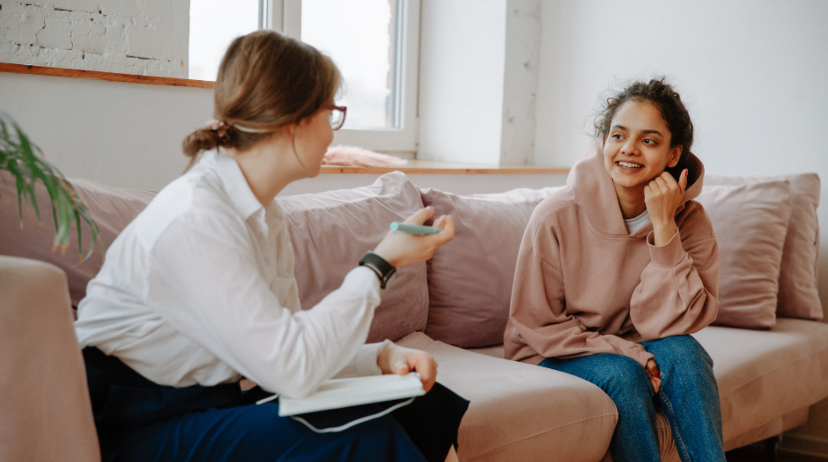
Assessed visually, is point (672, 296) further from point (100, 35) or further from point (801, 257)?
point (100, 35)

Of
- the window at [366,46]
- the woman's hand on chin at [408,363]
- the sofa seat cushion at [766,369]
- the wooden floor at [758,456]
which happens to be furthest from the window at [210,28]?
the wooden floor at [758,456]

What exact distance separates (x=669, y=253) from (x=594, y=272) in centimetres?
18

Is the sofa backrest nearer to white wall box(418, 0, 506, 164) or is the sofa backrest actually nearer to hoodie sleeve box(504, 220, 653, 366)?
hoodie sleeve box(504, 220, 653, 366)

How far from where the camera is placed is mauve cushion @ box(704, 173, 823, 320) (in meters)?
2.11

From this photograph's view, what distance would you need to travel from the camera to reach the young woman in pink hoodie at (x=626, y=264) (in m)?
1.49

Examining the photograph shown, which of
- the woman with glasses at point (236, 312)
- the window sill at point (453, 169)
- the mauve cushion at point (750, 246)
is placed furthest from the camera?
the window sill at point (453, 169)

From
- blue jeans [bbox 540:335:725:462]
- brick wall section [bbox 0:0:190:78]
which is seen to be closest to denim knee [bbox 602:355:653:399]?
blue jeans [bbox 540:335:725:462]

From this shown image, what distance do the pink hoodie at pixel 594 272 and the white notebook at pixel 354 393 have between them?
2.35 ft

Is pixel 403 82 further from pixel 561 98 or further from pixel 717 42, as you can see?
pixel 717 42

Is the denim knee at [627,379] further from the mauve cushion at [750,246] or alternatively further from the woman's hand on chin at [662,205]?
the mauve cushion at [750,246]

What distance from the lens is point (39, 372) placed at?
2.42 ft

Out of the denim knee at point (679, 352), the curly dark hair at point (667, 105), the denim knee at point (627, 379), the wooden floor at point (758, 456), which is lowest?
the wooden floor at point (758, 456)

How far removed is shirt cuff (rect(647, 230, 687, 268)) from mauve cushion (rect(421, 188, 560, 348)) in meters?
0.45

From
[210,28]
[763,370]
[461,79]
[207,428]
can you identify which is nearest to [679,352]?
[763,370]
